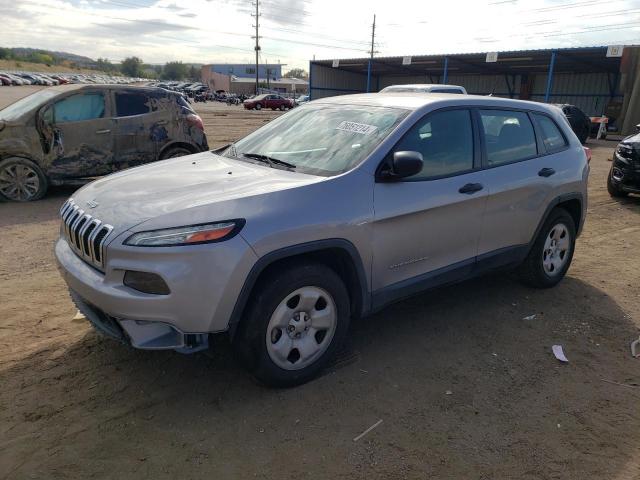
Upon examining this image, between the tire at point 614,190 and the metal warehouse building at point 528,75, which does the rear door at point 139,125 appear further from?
the metal warehouse building at point 528,75

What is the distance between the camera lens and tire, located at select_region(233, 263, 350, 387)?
283 cm

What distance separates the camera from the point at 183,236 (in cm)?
263

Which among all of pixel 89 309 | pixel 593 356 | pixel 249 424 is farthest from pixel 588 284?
pixel 89 309

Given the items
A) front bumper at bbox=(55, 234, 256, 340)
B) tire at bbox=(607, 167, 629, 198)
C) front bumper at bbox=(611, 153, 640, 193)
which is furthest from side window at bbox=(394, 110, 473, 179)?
tire at bbox=(607, 167, 629, 198)

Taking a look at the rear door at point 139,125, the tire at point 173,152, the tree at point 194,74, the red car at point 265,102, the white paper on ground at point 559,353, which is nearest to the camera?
the white paper on ground at point 559,353

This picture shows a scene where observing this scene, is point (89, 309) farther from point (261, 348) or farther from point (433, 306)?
point (433, 306)

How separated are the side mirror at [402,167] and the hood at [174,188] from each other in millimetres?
441

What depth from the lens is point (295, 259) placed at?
2986 mm

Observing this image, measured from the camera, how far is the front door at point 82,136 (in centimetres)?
786

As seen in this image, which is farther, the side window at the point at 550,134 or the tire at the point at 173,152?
the tire at the point at 173,152

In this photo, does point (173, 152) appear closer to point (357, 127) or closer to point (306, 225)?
point (357, 127)

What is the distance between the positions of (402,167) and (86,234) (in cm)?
194

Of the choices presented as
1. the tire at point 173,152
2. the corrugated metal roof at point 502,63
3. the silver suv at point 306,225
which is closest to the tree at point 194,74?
the corrugated metal roof at point 502,63

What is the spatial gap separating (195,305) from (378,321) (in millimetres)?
1933
